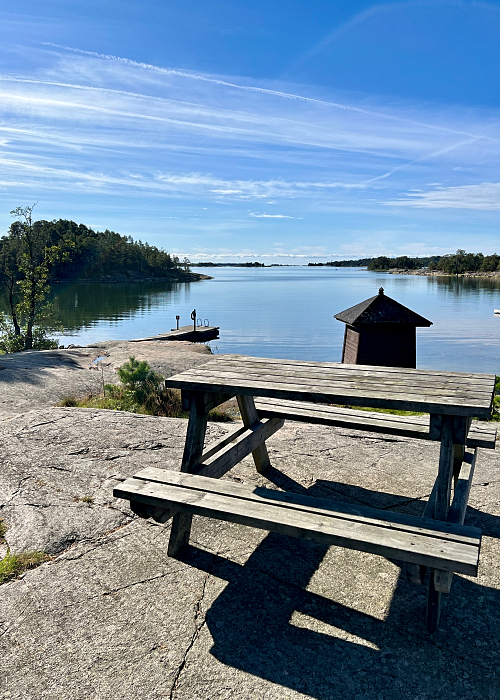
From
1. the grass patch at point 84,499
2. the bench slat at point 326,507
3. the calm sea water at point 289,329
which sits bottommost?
the calm sea water at point 289,329

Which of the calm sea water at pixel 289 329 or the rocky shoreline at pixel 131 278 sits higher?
the rocky shoreline at pixel 131 278

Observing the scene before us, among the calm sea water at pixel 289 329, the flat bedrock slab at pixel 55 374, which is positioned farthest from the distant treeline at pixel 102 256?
the flat bedrock slab at pixel 55 374

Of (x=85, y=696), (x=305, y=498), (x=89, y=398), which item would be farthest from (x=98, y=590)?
(x=89, y=398)

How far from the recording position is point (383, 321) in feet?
25.6

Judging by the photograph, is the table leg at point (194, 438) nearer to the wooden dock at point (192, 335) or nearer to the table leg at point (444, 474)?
the table leg at point (444, 474)

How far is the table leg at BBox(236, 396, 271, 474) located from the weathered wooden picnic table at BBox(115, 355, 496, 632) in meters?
0.21

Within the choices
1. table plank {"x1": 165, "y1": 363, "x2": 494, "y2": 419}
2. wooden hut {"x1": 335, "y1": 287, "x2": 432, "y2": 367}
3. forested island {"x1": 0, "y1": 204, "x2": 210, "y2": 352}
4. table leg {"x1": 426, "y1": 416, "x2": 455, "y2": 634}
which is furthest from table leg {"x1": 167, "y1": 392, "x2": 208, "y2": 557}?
forested island {"x1": 0, "y1": 204, "x2": 210, "y2": 352}

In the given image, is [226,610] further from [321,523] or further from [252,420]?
[252,420]

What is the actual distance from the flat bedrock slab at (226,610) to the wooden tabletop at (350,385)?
108cm

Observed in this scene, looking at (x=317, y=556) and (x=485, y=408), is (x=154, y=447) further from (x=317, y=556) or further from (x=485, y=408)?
(x=485, y=408)

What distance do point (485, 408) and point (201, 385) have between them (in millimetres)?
1634

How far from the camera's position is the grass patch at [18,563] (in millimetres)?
2958

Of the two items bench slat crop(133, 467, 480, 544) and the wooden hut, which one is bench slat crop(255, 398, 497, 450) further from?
the wooden hut

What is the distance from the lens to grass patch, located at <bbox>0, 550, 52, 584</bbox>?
9.71 feet
